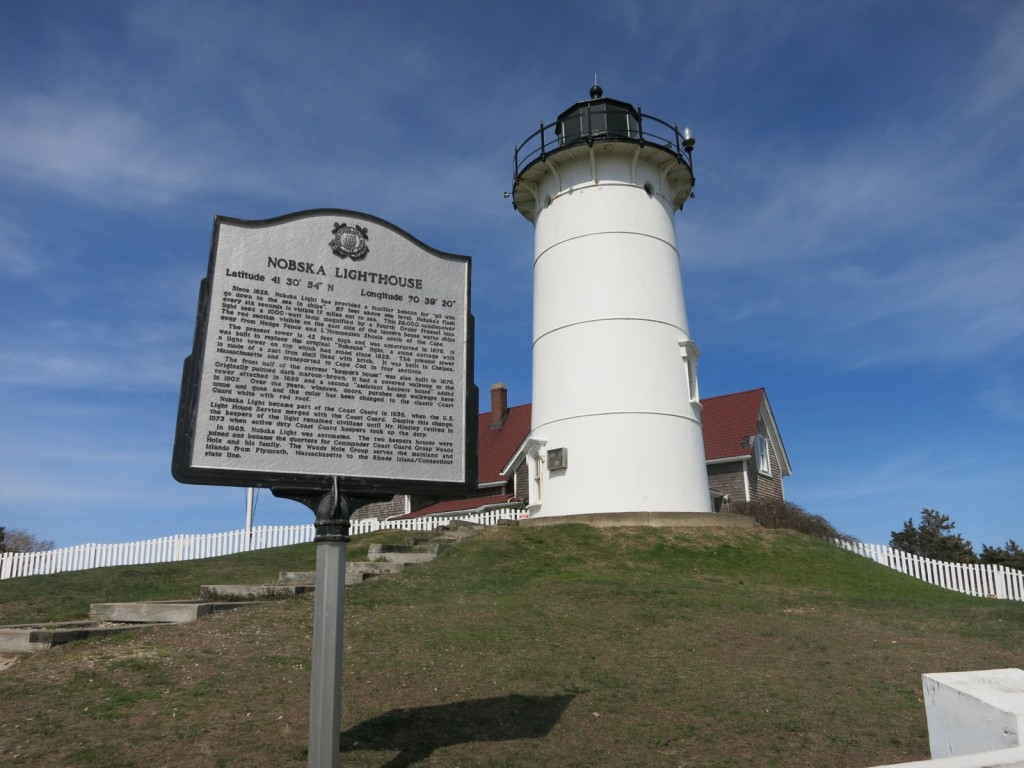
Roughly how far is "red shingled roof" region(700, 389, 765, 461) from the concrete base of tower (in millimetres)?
8100

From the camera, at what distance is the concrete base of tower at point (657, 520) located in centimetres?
1886

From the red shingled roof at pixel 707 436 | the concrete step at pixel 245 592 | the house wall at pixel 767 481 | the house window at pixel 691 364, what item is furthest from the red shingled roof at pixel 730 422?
the concrete step at pixel 245 592

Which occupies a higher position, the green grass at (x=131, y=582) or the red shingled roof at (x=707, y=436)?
the red shingled roof at (x=707, y=436)

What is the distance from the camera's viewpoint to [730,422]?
95.9ft

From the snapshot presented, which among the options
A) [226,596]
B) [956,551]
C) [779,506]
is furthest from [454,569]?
[956,551]

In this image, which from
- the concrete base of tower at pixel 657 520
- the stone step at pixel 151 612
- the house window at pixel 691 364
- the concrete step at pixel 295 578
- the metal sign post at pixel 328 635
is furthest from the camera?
the house window at pixel 691 364

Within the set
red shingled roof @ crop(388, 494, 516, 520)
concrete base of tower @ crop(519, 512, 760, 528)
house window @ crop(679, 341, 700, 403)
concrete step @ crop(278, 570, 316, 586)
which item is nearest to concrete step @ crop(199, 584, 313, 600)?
concrete step @ crop(278, 570, 316, 586)

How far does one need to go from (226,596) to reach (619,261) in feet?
43.7

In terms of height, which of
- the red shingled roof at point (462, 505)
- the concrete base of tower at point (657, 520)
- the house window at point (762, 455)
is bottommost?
the concrete base of tower at point (657, 520)

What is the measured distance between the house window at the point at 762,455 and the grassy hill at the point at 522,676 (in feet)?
46.7

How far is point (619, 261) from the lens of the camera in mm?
21016

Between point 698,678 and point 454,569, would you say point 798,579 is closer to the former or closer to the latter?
point 454,569

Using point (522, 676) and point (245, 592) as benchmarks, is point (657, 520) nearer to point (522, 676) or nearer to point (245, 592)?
point (245, 592)

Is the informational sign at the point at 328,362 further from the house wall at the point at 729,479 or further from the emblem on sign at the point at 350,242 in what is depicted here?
the house wall at the point at 729,479
